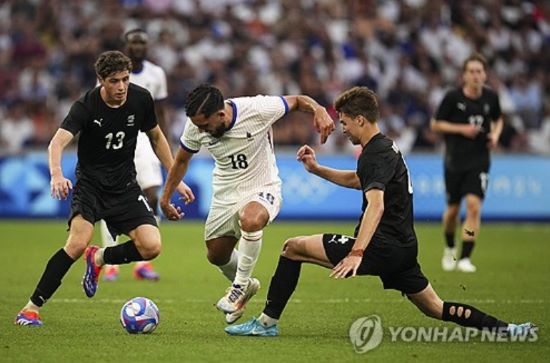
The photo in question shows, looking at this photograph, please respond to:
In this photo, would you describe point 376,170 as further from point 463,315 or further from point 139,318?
point 139,318

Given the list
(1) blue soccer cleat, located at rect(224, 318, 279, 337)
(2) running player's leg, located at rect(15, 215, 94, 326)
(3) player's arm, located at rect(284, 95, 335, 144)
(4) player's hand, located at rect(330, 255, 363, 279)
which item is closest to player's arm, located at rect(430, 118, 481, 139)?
(3) player's arm, located at rect(284, 95, 335, 144)

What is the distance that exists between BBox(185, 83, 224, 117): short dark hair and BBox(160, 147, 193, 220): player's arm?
2.10 ft

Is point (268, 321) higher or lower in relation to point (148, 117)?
lower

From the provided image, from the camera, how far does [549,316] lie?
388 inches

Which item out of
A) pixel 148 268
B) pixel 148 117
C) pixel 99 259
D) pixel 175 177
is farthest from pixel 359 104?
pixel 148 268

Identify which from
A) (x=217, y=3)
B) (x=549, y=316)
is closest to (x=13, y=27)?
(x=217, y=3)

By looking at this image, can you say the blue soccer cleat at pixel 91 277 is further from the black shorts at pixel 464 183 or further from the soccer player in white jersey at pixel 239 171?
the black shorts at pixel 464 183

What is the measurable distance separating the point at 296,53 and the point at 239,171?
1494cm

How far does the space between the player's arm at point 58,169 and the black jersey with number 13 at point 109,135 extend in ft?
0.81

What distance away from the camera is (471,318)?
829cm

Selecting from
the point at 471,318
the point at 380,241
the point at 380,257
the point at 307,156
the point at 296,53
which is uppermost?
the point at 307,156

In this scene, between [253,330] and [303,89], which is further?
[303,89]

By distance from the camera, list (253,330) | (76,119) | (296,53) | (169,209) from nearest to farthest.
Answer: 1. (253,330)
2. (76,119)
3. (169,209)
4. (296,53)

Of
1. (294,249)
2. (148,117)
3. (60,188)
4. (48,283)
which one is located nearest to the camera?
(294,249)
